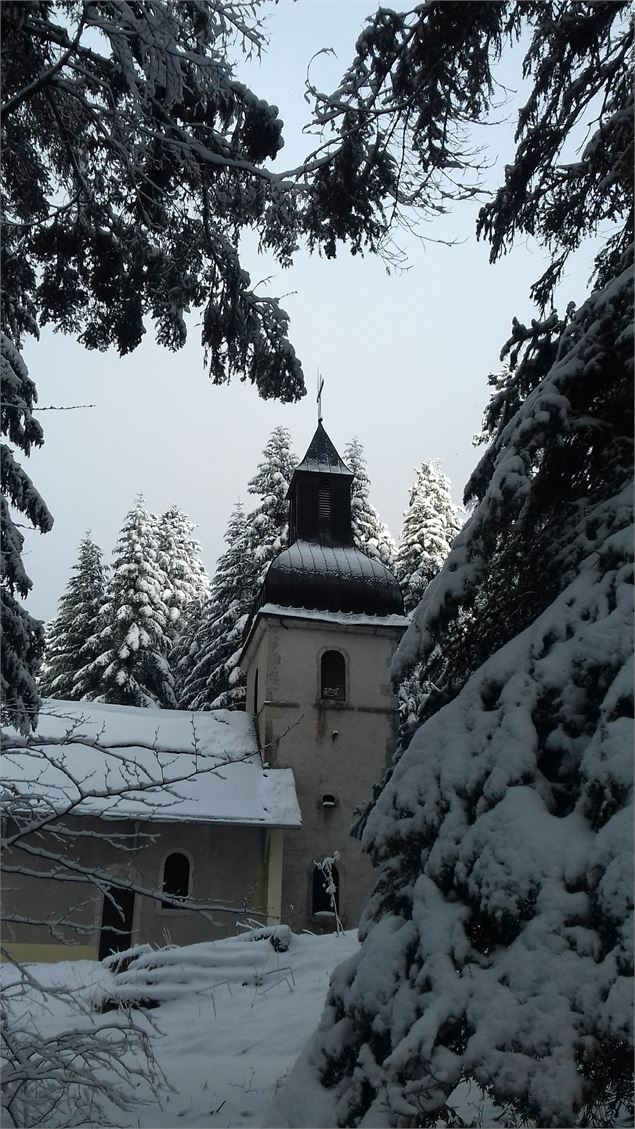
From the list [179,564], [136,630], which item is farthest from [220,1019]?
[179,564]

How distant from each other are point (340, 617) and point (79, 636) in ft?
44.6

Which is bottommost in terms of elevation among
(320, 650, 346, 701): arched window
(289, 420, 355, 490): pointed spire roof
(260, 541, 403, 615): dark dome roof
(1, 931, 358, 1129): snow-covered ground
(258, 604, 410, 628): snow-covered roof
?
(1, 931, 358, 1129): snow-covered ground

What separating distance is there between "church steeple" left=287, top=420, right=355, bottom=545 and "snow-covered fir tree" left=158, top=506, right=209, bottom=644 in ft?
39.8

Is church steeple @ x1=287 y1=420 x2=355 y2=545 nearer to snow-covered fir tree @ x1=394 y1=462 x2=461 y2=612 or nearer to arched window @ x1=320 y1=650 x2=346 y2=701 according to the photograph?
arched window @ x1=320 y1=650 x2=346 y2=701

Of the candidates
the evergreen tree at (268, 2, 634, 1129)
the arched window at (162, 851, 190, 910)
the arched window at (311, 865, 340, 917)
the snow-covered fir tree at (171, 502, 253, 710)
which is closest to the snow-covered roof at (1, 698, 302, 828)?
the arched window at (162, 851, 190, 910)

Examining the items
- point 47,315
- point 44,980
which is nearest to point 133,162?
point 47,315

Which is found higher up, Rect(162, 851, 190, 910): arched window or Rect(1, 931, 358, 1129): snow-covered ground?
→ Rect(1, 931, 358, 1129): snow-covered ground

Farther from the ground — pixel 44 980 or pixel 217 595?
pixel 217 595

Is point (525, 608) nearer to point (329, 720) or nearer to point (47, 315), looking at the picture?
point (47, 315)

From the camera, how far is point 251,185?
6.15m

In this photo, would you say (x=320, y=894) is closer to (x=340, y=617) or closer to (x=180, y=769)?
(x=180, y=769)

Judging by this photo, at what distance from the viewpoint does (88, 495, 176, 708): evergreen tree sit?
25.5m

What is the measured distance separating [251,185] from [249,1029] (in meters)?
5.98

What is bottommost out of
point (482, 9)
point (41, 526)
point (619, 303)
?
point (41, 526)
